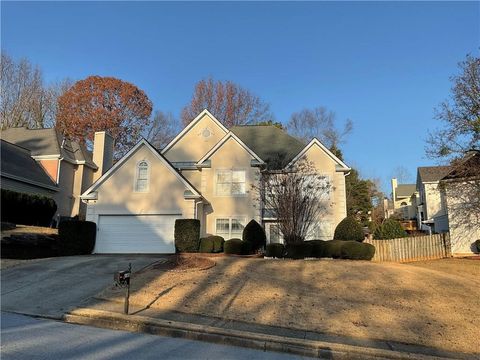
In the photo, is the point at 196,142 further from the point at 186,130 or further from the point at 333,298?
the point at 333,298

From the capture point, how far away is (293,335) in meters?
8.09

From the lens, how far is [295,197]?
64.6ft

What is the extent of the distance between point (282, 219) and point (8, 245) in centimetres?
1222

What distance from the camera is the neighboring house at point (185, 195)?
2125cm

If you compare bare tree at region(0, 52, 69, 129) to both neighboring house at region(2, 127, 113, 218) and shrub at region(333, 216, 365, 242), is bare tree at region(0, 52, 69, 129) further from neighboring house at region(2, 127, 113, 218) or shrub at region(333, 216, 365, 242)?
shrub at region(333, 216, 365, 242)

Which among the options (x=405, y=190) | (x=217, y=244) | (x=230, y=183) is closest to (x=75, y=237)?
(x=217, y=244)

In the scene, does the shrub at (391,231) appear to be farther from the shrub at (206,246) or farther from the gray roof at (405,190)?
the gray roof at (405,190)

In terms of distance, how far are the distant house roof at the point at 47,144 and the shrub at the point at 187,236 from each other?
14.8m

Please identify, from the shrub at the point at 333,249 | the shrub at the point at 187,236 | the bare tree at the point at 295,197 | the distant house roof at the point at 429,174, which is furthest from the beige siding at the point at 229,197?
the distant house roof at the point at 429,174

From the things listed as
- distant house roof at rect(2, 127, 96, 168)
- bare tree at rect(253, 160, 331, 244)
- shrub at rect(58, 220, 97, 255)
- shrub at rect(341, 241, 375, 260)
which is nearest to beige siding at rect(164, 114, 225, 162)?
bare tree at rect(253, 160, 331, 244)

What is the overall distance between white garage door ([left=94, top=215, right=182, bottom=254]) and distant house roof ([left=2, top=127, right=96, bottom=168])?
36.6 feet

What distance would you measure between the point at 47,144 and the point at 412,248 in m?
26.3

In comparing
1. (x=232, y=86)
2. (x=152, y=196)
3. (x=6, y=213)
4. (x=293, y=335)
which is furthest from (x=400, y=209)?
(x=293, y=335)

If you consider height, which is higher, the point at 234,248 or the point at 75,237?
the point at 75,237
